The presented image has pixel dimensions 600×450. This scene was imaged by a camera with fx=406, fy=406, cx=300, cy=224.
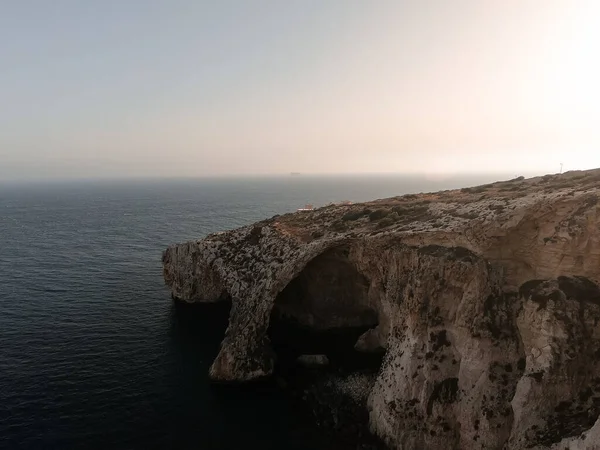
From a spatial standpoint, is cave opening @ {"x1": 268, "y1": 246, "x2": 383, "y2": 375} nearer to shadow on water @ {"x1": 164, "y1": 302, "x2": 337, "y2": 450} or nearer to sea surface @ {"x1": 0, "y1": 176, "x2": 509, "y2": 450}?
sea surface @ {"x1": 0, "y1": 176, "x2": 509, "y2": 450}

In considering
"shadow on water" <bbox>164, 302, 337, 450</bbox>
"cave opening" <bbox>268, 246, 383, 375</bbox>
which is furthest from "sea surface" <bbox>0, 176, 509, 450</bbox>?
"cave opening" <bbox>268, 246, 383, 375</bbox>

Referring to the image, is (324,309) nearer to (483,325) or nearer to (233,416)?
(233,416)

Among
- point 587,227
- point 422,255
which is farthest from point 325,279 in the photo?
point 587,227

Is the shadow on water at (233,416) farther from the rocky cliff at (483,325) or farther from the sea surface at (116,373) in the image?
the rocky cliff at (483,325)

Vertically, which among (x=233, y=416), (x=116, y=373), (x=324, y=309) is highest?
(x=324, y=309)

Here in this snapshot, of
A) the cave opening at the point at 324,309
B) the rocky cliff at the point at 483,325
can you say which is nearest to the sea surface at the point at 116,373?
the rocky cliff at the point at 483,325

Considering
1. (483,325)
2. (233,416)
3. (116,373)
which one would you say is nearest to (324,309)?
(233,416)
